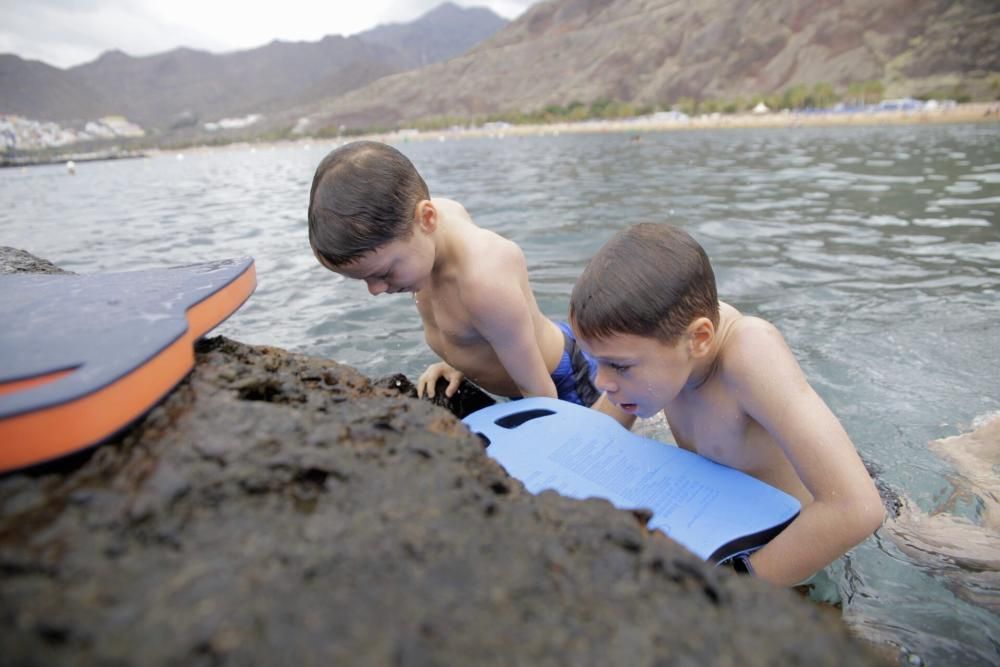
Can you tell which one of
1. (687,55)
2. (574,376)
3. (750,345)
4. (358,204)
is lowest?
(574,376)

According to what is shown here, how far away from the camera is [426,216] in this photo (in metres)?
2.28

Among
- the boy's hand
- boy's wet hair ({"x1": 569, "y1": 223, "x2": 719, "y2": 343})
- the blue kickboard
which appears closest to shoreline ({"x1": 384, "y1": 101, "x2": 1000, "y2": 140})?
the boy's hand

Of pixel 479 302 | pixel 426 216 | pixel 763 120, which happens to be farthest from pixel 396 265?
pixel 763 120

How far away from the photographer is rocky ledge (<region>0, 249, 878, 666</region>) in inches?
24.4

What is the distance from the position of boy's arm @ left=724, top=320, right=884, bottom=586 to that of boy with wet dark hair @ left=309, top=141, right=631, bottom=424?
90 cm

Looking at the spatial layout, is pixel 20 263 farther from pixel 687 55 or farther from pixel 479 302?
pixel 687 55

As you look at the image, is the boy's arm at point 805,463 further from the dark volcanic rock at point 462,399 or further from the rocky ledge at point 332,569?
the dark volcanic rock at point 462,399

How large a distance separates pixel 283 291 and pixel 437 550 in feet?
17.3

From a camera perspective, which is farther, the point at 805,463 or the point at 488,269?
the point at 488,269

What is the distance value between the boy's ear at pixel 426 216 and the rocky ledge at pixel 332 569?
1.36 metres

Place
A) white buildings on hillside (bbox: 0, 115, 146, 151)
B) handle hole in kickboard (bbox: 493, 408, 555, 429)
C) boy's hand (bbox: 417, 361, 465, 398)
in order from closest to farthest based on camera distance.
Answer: handle hole in kickboard (bbox: 493, 408, 555, 429) → boy's hand (bbox: 417, 361, 465, 398) → white buildings on hillside (bbox: 0, 115, 146, 151)

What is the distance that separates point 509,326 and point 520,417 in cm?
39

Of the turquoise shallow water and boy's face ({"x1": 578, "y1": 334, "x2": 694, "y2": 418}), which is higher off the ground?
boy's face ({"x1": 578, "y1": 334, "x2": 694, "y2": 418})

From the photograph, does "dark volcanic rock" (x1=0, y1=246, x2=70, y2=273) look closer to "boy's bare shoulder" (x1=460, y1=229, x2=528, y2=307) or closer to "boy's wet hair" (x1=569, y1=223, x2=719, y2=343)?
"boy's bare shoulder" (x1=460, y1=229, x2=528, y2=307)
